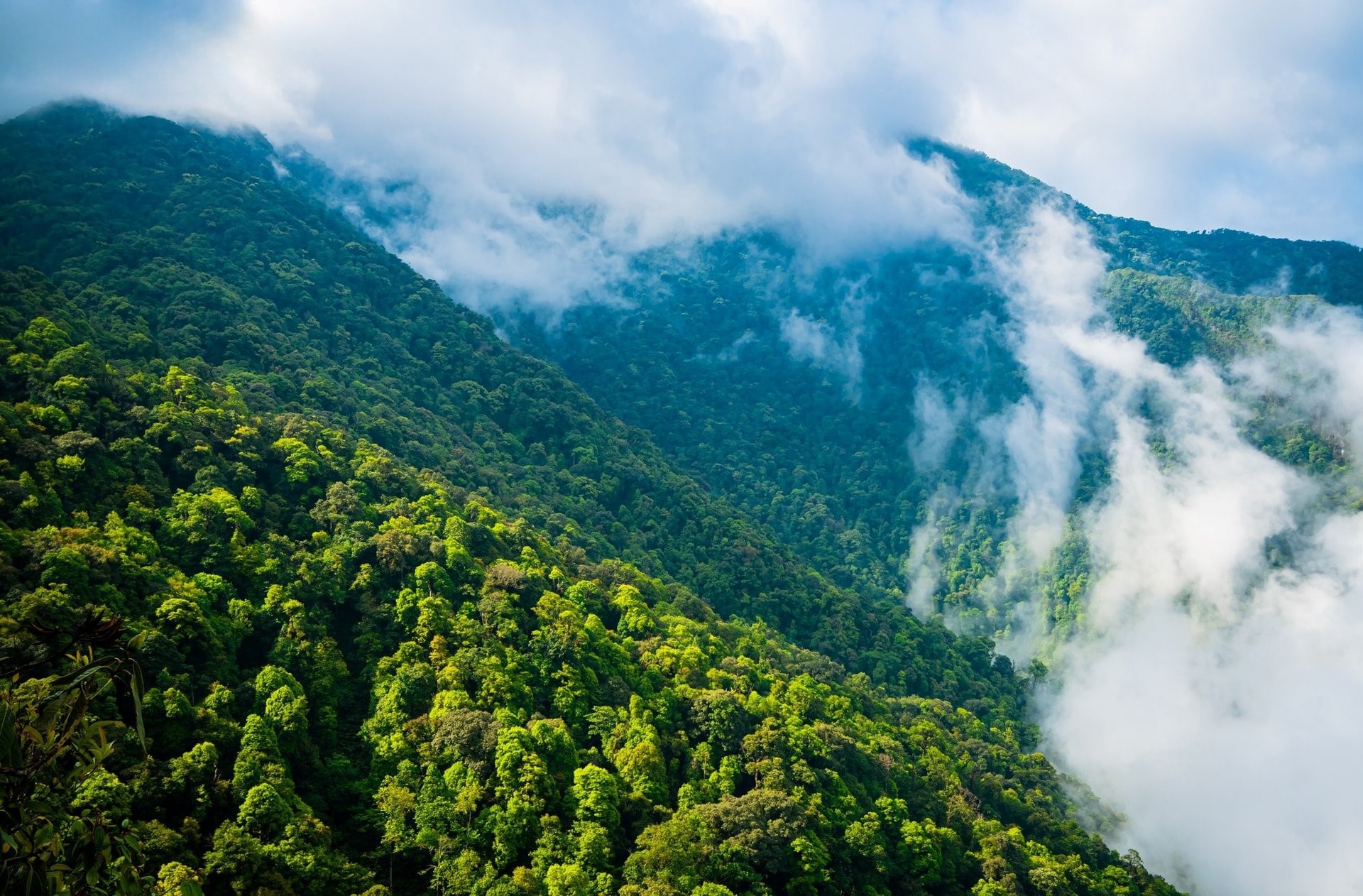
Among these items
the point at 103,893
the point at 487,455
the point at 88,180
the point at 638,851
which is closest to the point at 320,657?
the point at 638,851

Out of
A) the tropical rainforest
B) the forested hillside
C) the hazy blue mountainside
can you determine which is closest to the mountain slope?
the tropical rainforest

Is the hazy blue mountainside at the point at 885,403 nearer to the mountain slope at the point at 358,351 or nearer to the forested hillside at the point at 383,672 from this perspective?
the mountain slope at the point at 358,351

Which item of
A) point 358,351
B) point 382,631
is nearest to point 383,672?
point 382,631

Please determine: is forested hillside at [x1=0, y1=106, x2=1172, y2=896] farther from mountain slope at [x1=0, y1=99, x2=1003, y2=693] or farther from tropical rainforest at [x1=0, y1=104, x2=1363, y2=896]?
mountain slope at [x1=0, y1=99, x2=1003, y2=693]

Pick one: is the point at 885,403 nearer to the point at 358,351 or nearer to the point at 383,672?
the point at 358,351

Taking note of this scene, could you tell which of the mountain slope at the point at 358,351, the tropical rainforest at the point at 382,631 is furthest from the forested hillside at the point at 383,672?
the mountain slope at the point at 358,351
